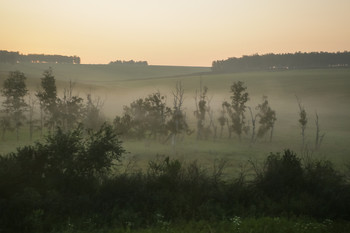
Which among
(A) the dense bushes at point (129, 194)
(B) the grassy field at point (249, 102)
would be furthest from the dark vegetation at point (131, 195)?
(B) the grassy field at point (249, 102)

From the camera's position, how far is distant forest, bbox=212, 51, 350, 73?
155875 millimetres

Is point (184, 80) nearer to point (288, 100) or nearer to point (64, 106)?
point (288, 100)

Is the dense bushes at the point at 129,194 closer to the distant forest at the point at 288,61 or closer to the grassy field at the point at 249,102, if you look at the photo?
the grassy field at the point at 249,102

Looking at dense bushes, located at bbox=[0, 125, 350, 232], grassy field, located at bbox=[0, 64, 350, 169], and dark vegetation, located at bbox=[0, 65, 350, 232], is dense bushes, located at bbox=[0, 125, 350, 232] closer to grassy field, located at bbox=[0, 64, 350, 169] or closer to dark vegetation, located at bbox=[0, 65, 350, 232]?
dark vegetation, located at bbox=[0, 65, 350, 232]

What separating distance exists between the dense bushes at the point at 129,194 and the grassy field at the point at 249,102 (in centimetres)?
1699

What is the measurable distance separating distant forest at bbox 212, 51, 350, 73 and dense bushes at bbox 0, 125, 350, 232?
148726 millimetres

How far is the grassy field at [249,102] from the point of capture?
40.9 m

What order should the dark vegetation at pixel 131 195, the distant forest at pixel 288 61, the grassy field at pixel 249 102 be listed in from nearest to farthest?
the dark vegetation at pixel 131 195 < the grassy field at pixel 249 102 < the distant forest at pixel 288 61

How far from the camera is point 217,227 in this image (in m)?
12.0

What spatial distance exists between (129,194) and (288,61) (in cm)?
16395

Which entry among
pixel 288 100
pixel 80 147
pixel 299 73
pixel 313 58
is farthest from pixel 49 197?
pixel 313 58

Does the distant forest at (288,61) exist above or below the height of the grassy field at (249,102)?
above

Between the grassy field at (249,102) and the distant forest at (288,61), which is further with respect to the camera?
the distant forest at (288,61)

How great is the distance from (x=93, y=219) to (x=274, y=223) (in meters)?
8.06
